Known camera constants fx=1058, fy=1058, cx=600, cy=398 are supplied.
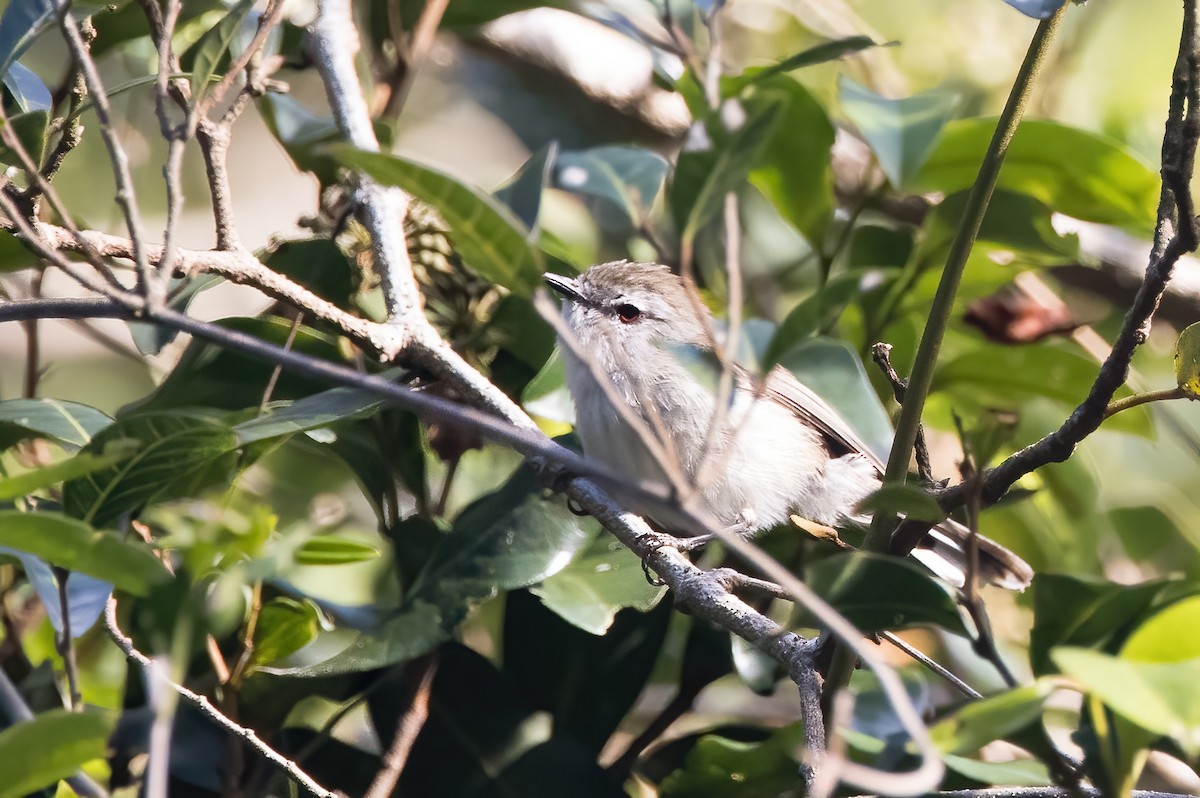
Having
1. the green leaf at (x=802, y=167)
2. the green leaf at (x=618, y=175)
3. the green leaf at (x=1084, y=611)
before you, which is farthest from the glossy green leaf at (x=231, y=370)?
the green leaf at (x=1084, y=611)

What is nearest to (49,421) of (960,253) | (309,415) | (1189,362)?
(309,415)

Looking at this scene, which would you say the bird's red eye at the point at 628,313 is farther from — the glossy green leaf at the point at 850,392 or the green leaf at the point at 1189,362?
the green leaf at the point at 1189,362

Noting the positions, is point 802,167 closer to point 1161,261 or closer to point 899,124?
point 899,124

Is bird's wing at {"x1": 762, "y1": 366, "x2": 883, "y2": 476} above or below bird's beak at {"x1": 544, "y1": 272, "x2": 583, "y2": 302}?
below

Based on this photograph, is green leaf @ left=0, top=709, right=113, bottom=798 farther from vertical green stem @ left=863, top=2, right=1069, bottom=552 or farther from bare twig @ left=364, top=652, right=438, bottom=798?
vertical green stem @ left=863, top=2, right=1069, bottom=552

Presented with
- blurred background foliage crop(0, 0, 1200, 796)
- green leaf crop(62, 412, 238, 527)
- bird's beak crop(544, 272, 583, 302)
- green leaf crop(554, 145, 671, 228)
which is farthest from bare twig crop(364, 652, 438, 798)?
bird's beak crop(544, 272, 583, 302)

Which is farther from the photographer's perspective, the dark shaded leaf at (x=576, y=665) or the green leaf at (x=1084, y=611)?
the dark shaded leaf at (x=576, y=665)

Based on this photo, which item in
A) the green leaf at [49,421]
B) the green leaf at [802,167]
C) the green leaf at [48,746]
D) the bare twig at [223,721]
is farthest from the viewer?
the green leaf at [802,167]
